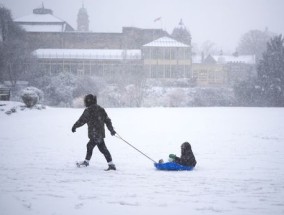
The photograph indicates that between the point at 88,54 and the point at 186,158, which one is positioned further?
the point at 88,54

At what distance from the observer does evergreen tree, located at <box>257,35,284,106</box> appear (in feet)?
113

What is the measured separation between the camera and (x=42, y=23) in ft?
209

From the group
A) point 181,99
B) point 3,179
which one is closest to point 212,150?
point 3,179

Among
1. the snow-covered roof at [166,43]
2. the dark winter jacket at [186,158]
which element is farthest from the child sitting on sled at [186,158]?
the snow-covered roof at [166,43]

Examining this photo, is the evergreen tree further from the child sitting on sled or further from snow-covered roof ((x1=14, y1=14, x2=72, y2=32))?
snow-covered roof ((x1=14, y1=14, x2=72, y2=32))

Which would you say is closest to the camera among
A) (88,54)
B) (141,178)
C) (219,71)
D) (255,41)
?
(141,178)

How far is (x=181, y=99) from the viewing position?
31.5 metres

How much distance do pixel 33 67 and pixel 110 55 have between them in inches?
587

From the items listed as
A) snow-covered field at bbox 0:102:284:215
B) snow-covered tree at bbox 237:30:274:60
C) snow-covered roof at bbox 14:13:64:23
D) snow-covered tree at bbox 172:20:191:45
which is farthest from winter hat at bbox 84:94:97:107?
snow-covered tree at bbox 237:30:274:60

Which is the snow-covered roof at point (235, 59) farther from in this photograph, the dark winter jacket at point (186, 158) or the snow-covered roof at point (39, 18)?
the dark winter jacket at point (186, 158)

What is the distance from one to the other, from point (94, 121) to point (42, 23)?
63.1m

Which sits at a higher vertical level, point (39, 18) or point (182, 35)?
point (39, 18)

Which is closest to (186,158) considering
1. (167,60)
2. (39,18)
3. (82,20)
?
(167,60)

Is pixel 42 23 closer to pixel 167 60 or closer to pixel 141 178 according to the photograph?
pixel 167 60
